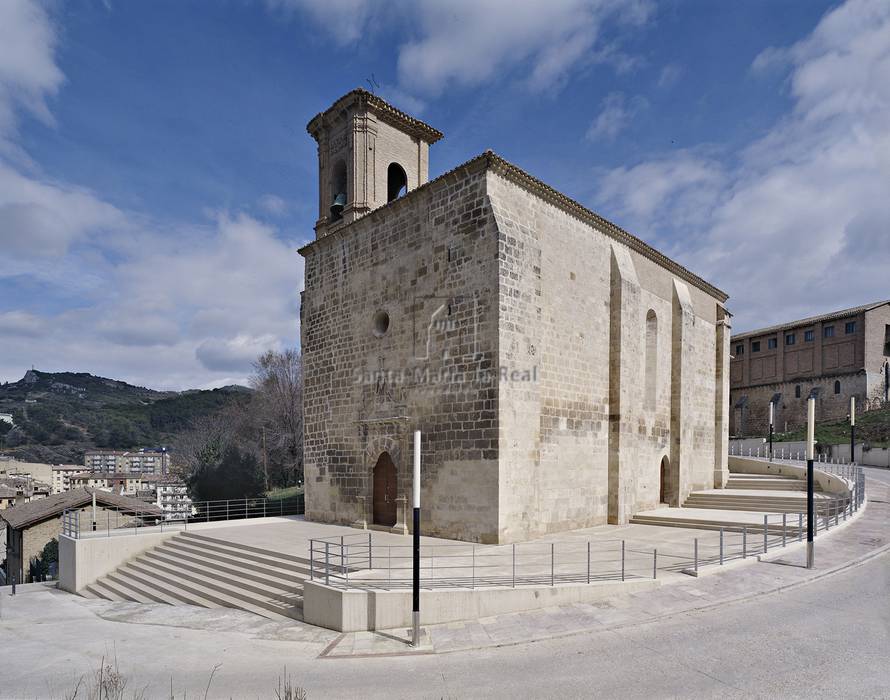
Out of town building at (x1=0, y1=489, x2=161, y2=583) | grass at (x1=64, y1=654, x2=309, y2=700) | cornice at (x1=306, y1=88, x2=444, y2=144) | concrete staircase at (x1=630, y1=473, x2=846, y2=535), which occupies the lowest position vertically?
town building at (x1=0, y1=489, x2=161, y2=583)

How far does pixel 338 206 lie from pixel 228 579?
40.4 ft

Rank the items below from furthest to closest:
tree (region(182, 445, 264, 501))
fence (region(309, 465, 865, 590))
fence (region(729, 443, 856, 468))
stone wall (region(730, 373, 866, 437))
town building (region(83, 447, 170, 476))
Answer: town building (region(83, 447, 170, 476)) < stone wall (region(730, 373, 866, 437)) < fence (region(729, 443, 856, 468)) < tree (region(182, 445, 264, 501)) < fence (region(309, 465, 865, 590))

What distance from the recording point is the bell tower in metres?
18.0

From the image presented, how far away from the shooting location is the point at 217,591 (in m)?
11.6

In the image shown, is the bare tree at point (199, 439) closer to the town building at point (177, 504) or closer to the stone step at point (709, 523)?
the town building at point (177, 504)

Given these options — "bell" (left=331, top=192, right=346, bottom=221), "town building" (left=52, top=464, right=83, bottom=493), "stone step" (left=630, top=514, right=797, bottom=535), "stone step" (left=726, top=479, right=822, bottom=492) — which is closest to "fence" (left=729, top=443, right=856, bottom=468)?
"stone step" (left=726, top=479, right=822, bottom=492)

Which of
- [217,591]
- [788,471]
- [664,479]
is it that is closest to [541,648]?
[217,591]

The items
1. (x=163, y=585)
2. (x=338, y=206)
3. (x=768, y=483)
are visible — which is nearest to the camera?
(x=163, y=585)

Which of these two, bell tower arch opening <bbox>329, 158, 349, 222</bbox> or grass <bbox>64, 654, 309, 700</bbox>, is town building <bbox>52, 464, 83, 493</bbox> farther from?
grass <bbox>64, 654, 309, 700</bbox>

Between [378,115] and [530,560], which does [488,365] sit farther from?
[378,115]

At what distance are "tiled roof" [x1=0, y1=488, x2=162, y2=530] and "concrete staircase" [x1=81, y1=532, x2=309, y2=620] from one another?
1055cm

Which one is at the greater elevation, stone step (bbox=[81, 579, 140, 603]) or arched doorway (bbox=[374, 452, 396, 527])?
arched doorway (bbox=[374, 452, 396, 527])

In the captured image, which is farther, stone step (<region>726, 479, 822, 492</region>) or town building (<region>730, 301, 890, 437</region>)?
town building (<region>730, 301, 890, 437</region>)

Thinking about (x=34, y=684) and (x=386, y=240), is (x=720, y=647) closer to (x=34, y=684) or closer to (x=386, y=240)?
(x=34, y=684)
